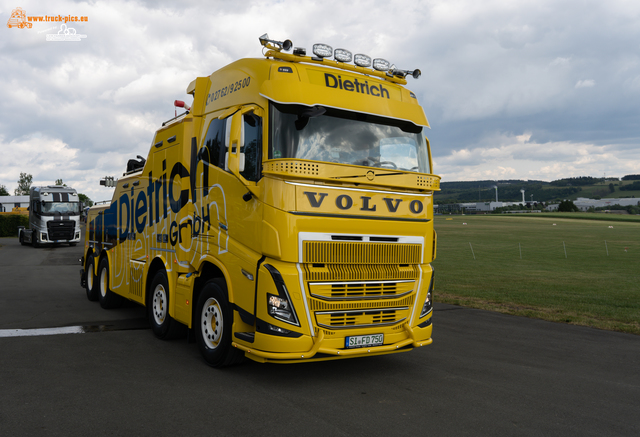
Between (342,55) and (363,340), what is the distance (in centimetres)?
372

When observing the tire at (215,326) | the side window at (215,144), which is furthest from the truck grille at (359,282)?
the side window at (215,144)

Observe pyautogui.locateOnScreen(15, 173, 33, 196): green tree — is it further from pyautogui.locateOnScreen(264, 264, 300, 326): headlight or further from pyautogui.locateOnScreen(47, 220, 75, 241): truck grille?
pyautogui.locateOnScreen(264, 264, 300, 326): headlight

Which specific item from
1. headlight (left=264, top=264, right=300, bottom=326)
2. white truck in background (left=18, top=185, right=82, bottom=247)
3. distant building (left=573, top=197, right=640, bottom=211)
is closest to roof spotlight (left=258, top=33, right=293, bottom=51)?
headlight (left=264, top=264, right=300, bottom=326)

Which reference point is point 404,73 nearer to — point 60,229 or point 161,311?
point 161,311

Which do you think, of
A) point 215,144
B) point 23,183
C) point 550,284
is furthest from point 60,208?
point 23,183

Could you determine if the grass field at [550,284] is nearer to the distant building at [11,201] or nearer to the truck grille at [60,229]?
the truck grille at [60,229]

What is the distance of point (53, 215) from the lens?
3359 cm

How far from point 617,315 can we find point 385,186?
26.4ft

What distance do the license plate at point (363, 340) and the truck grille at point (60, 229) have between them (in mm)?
33624

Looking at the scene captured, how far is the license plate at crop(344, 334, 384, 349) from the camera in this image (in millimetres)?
5516

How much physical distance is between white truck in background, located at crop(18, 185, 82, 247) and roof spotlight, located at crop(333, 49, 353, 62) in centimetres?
3276

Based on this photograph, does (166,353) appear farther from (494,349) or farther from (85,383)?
(494,349)

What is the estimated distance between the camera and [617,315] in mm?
10797

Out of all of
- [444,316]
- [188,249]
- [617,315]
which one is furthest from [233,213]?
[617,315]
